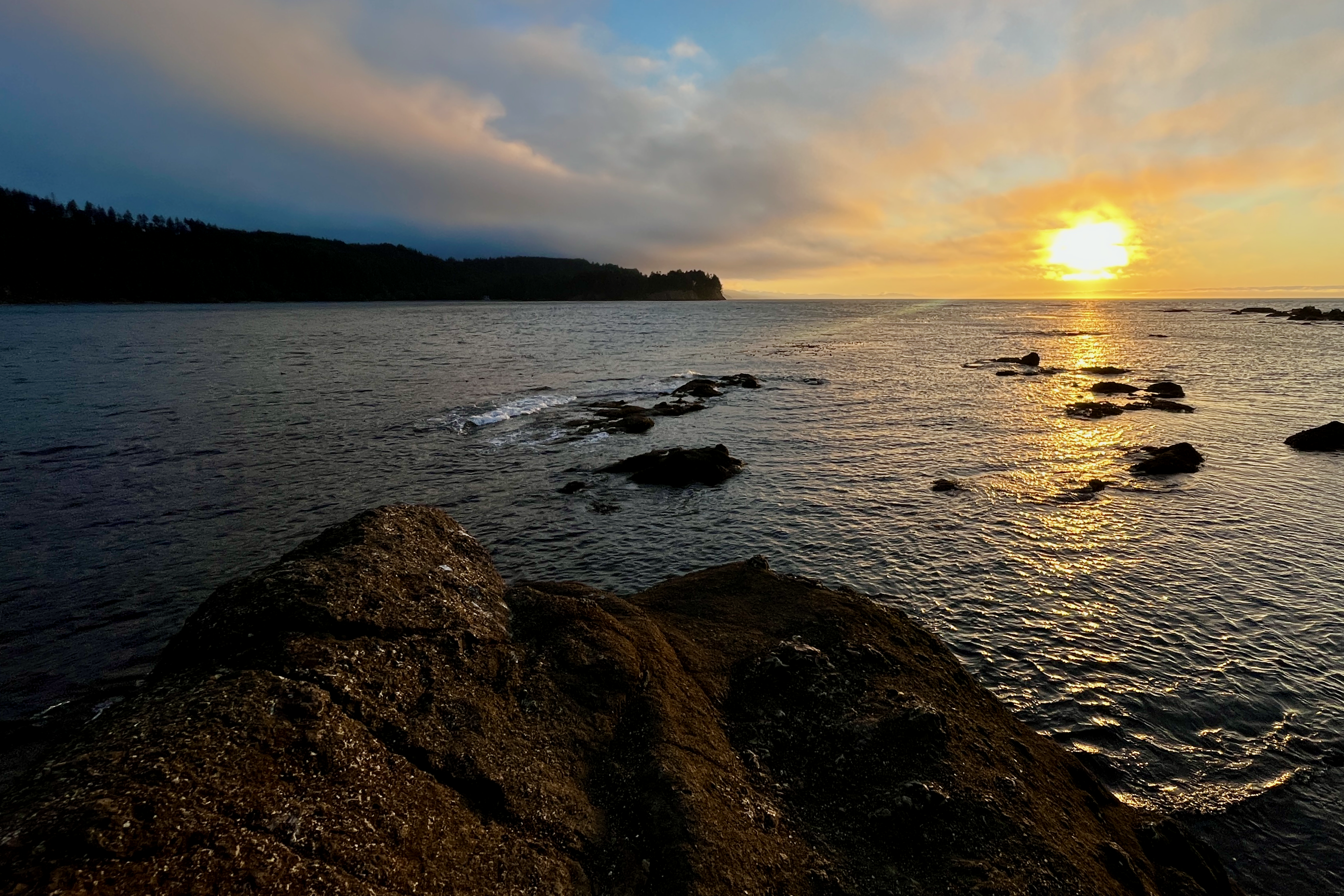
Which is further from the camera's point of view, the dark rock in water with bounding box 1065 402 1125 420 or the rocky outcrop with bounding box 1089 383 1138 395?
the rocky outcrop with bounding box 1089 383 1138 395

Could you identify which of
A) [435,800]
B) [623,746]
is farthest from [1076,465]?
[435,800]

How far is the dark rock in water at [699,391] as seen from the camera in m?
37.5

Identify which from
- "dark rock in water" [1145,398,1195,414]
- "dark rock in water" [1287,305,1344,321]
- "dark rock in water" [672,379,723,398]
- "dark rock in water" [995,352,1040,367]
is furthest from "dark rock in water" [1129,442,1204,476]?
"dark rock in water" [1287,305,1344,321]

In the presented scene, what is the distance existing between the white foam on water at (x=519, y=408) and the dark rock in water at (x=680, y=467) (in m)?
10.4

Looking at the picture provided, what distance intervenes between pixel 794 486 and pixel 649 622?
12.4 meters

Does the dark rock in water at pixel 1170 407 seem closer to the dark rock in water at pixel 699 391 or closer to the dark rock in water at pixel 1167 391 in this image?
the dark rock in water at pixel 1167 391

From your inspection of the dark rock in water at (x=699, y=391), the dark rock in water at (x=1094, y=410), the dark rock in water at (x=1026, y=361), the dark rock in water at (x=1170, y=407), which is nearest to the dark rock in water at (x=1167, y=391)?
A: the dark rock in water at (x=1170, y=407)

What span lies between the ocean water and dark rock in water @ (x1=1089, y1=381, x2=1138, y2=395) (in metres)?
1.36

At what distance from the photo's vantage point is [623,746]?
5.72 metres

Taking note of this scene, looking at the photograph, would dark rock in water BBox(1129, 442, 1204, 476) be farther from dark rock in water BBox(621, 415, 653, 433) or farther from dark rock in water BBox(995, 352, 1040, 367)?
dark rock in water BBox(995, 352, 1040, 367)

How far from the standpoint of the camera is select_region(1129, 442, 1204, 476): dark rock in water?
798 inches

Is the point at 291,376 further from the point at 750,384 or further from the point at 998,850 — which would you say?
the point at 998,850

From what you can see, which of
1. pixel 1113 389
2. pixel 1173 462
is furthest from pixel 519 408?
pixel 1113 389

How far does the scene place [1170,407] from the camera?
32281 mm
